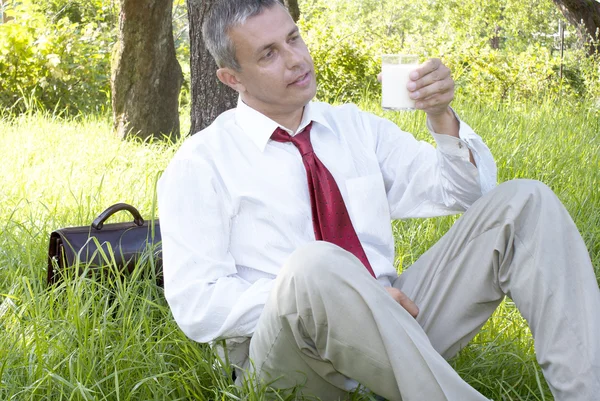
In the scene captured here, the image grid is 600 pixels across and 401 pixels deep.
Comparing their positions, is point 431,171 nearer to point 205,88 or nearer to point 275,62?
point 275,62

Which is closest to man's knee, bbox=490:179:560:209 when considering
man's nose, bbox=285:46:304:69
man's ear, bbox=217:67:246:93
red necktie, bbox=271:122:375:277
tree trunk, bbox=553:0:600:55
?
red necktie, bbox=271:122:375:277

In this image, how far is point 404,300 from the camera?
238 cm

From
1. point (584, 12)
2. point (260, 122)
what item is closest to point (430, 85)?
point (260, 122)

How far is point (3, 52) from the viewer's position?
851cm

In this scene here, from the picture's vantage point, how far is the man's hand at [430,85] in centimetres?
227

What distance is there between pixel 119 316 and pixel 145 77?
4333mm

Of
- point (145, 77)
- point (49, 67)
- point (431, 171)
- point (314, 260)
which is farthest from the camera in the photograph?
point (49, 67)

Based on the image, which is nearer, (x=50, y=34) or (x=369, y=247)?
(x=369, y=247)

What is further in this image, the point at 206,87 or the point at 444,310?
the point at 206,87

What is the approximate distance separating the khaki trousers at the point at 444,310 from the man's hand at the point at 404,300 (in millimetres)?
66

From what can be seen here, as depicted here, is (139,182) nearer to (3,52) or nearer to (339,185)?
(339,185)

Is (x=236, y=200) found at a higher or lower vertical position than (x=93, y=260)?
higher

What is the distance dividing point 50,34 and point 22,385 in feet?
24.0

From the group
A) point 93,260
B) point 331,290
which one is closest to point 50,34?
point 93,260
